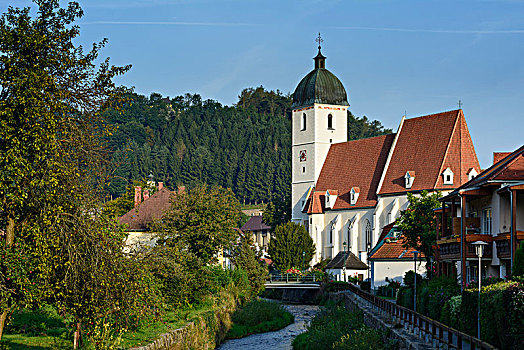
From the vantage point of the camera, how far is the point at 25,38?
51.5 ft

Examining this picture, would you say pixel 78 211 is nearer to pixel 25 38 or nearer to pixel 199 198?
pixel 25 38

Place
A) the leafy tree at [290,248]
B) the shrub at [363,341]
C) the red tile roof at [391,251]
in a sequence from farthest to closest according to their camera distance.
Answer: the leafy tree at [290,248], the red tile roof at [391,251], the shrub at [363,341]

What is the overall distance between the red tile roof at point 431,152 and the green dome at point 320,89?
14088 millimetres

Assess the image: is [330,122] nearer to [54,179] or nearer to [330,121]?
[330,121]

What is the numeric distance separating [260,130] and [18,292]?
183626 millimetres

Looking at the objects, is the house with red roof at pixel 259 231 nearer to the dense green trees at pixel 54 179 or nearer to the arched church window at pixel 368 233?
the arched church window at pixel 368 233

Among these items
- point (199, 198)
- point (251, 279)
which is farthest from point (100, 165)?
point (251, 279)

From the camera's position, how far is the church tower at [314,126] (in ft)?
279

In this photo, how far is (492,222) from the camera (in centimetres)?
2767

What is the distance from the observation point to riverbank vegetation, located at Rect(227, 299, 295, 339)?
3878 cm

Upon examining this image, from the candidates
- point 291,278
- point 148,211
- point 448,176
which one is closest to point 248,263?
point 148,211

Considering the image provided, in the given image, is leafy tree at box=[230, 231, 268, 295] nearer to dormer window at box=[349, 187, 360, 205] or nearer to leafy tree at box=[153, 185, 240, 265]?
leafy tree at box=[153, 185, 240, 265]

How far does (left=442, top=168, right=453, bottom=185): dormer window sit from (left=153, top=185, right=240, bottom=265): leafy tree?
28.9m

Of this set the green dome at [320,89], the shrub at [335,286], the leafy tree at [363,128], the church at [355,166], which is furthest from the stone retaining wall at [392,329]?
the leafy tree at [363,128]
